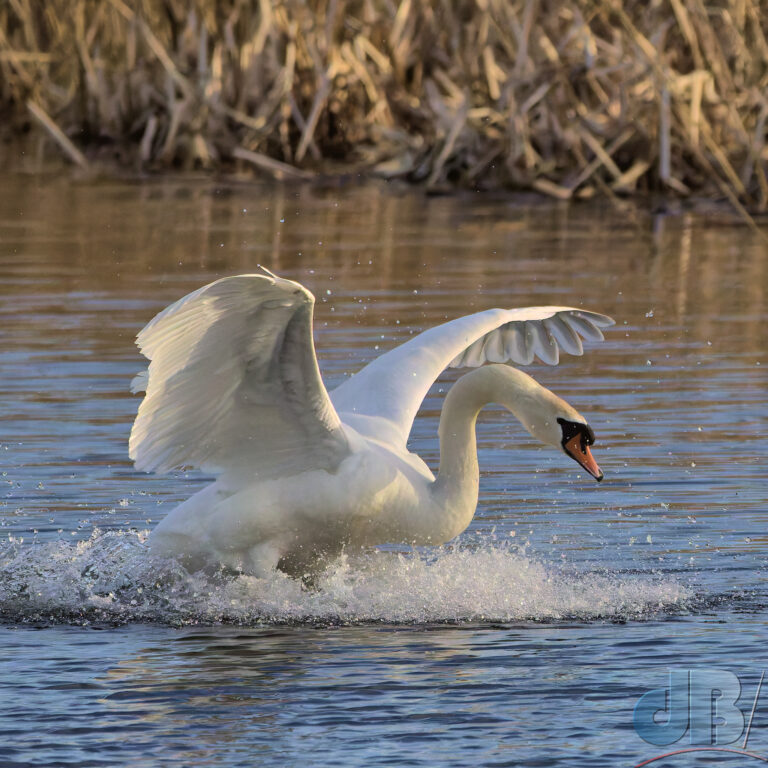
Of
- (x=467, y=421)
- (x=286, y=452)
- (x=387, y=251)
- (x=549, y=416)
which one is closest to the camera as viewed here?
(x=286, y=452)

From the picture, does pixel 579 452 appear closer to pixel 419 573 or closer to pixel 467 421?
pixel 467 421

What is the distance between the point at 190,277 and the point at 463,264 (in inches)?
86.8

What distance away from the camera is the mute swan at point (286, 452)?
21.3 ft

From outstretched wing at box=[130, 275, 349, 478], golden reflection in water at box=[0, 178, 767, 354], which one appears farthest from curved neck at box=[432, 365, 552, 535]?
golden reflection in water at box=[0, 178, 767, 354]

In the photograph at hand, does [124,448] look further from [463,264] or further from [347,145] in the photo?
[347,145]

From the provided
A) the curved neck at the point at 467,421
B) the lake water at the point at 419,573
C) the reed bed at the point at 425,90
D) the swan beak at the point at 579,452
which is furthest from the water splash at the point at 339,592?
the reed bed at the point at 425,90

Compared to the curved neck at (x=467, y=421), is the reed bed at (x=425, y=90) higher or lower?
higher

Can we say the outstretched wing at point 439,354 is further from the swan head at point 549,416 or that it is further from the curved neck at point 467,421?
the swan head at point 549,416

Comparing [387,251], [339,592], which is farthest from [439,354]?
[387,251]

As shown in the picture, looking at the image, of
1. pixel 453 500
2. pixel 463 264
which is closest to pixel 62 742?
pixel 453 500

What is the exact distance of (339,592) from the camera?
684 centimetres

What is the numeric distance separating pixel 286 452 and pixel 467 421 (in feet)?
2.41

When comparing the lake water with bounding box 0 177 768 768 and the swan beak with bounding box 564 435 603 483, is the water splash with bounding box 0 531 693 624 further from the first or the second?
the swan beak with bounding box 564 435 603 483

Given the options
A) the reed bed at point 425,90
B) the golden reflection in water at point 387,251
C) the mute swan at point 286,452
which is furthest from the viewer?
the reed bed at point 425,90
